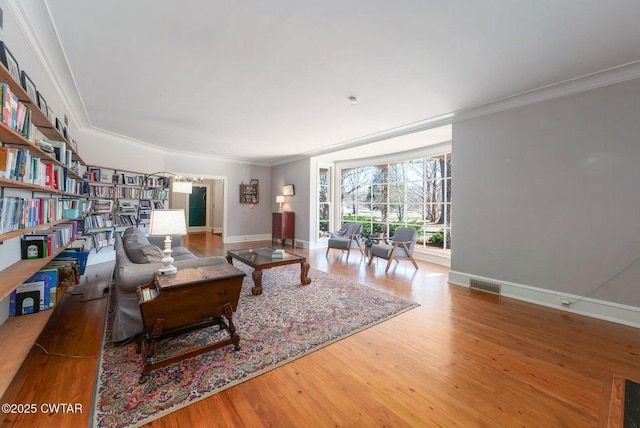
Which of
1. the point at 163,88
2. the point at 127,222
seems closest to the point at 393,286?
the point at 163,88

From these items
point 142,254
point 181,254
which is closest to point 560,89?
point 142,254

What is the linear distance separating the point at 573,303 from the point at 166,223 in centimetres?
427

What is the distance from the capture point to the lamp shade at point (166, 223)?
81.5 inches

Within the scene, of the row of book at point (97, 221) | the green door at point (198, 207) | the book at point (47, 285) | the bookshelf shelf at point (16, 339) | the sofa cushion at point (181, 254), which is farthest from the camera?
the green door at point (198, 207)

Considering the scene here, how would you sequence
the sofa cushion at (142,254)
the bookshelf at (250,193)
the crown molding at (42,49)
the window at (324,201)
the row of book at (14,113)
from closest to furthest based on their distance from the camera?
the row of book at (14,113)
the crown molding at (42,49)
the sofa cushion at (142,254)
the window at (324,201)
the bookshelf at (250,193)

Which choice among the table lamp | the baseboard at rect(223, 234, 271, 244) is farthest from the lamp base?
the baseboard at rect(223, 234, 271, 244)

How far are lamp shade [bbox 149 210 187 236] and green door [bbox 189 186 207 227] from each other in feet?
27.9

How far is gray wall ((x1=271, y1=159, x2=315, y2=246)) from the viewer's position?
700 cm

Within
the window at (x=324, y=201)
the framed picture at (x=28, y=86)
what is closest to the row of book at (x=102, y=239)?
the framed picture at (x=28, y=86)

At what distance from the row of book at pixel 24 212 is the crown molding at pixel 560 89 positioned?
183 inches

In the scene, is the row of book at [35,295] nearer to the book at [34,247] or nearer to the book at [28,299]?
the book at [28,299]

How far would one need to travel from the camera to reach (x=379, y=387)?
1.75 metres

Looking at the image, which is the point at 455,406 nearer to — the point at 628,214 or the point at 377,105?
the point at 628,214

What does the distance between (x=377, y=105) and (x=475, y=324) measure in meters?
2.83
